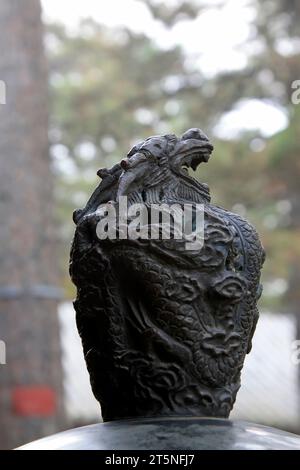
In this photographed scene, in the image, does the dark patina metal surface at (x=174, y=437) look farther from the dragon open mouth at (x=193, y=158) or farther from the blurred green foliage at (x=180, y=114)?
the blurred green foliage at (x=180, y=114)

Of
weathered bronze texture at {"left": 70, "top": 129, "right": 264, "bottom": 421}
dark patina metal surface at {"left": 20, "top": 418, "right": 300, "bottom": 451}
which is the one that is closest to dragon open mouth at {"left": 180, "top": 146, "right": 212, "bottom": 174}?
weathered bronze texture at {"left": 70, "top": 129, "right": 264, "bottom": 421}

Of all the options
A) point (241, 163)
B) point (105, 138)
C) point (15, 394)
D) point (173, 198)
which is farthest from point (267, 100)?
point (173, 198)

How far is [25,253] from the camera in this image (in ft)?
23.3

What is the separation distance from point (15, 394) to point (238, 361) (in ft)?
15.7

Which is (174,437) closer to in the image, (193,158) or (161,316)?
(161,316)

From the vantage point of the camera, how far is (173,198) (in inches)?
97.7

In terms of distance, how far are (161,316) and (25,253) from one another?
4899 mm

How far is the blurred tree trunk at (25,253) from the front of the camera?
22.8 feet

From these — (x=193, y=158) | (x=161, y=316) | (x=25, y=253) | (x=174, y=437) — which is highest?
(x=25, y=253)

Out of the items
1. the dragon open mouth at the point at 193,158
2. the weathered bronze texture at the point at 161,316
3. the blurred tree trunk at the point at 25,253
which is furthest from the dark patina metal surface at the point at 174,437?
the blurred tree trunk at the point at 25,253

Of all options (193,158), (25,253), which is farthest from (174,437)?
(25,253)

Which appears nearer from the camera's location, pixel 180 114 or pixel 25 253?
pixel 25 253

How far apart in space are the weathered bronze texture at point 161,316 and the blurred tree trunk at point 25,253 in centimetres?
465

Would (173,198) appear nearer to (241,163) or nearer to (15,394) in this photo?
(15,394)
